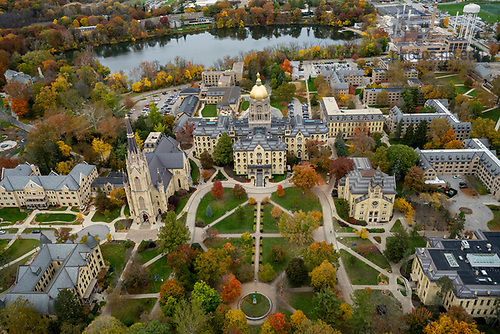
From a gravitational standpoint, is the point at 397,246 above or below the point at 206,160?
below

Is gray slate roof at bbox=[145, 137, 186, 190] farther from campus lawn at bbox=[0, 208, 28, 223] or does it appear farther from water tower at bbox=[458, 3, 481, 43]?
water tower at bbox=[458, 3, 481, 43]

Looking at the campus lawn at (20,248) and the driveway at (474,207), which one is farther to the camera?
the driveway at (474,207)

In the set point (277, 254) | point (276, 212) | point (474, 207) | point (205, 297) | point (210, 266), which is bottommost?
point (474, 207)

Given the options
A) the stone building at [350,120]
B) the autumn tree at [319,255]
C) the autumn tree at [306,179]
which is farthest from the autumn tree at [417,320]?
the stone building at [350,120]

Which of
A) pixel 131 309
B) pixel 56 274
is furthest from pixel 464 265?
pixel 56 274

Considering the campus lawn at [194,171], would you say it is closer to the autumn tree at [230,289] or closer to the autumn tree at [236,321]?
the autumn tree at [230,289]

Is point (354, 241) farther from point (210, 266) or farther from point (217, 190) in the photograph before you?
point (217, 190)

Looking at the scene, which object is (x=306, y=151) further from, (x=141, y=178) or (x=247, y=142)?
(x=141, y=178)
